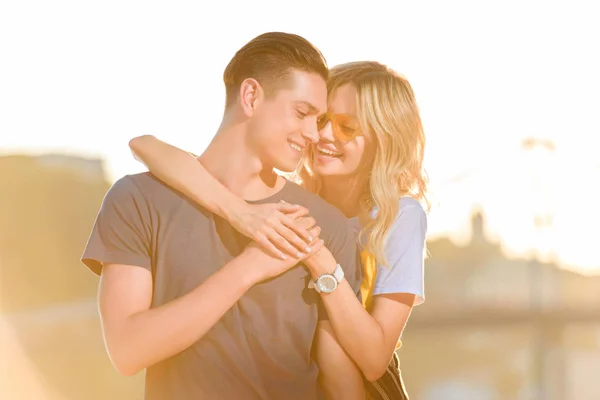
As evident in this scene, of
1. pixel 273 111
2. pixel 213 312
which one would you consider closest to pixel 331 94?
pixel 273 111

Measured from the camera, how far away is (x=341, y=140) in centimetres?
318

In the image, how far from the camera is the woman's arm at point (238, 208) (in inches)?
103

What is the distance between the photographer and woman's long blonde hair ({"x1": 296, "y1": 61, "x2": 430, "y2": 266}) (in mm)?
3133

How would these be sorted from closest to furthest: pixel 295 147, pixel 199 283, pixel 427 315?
1. pixel 199 283
2. pixel 295 147
3. pixel 427 315

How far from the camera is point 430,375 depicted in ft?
88.2

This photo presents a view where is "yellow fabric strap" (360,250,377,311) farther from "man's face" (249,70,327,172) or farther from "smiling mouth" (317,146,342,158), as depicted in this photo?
"man's face" (249,70,327,172)

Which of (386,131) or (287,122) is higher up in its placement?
(287,122)

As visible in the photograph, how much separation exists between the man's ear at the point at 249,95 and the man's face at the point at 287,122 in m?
0.02

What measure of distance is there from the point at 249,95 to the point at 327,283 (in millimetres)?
688

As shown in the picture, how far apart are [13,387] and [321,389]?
1948cm

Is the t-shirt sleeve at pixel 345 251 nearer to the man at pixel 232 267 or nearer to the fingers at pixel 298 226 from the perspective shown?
the man at pixel 232 267

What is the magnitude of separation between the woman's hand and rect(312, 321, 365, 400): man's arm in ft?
0.96

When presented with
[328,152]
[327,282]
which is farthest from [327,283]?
[328,152]

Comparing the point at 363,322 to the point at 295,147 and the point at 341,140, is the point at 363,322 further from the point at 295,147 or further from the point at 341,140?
the point at 341,140
